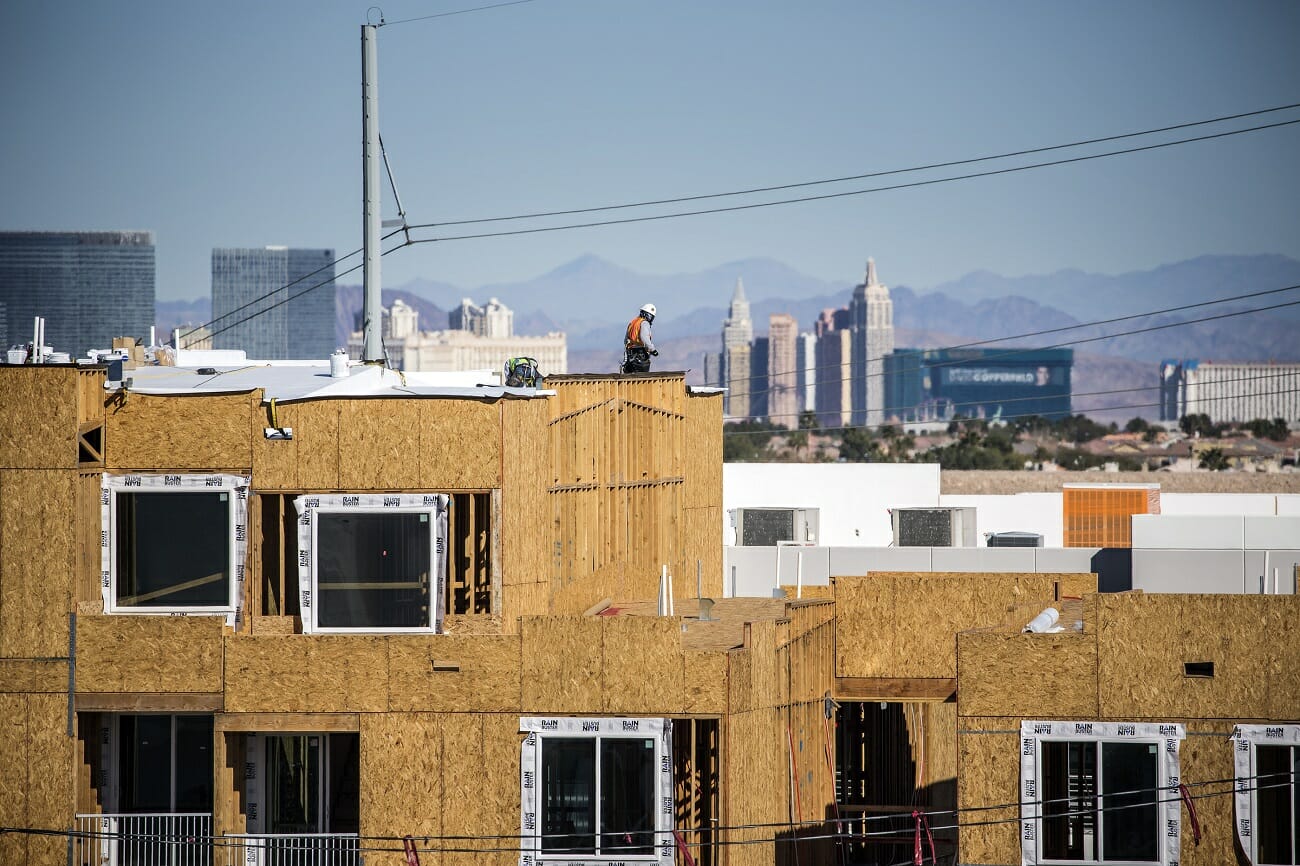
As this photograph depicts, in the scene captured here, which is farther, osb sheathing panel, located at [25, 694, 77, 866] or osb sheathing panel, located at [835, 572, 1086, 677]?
osb sheathing panel, located at [835, 572, 1086, 677]

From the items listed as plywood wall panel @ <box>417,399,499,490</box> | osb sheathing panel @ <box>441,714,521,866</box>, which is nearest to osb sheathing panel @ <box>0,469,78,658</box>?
plywood wall panel @ <box>417,399,499,490</box>

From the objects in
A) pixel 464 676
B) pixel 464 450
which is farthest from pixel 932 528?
pixel 464 676

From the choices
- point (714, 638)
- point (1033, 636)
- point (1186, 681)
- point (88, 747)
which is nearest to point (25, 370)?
point (88, 747)

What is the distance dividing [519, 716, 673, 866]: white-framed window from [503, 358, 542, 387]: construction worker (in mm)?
4898

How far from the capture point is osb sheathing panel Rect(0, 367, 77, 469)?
22219 mm

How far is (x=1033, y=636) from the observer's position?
20906 mm

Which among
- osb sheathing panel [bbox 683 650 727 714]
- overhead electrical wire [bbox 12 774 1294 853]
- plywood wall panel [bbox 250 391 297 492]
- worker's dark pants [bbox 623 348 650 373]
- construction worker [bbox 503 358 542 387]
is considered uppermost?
worker's dark pants [bbox 623 348 650 373]

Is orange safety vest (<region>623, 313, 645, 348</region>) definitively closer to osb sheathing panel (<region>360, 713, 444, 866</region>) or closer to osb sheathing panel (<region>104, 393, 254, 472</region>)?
osb sheathing panel (<region>104, 393, 254, 472</region>)

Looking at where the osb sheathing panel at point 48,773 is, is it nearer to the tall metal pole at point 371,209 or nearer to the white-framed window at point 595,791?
the white-framed window at point 595,791

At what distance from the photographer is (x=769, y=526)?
4619 cm

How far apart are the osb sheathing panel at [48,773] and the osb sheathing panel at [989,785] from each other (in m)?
11.3

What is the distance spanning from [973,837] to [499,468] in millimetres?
7425

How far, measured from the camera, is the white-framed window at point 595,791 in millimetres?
21172

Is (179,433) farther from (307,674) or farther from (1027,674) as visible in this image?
(1027,674)
